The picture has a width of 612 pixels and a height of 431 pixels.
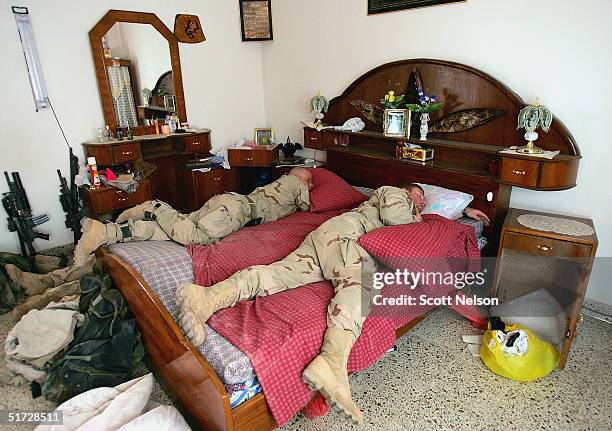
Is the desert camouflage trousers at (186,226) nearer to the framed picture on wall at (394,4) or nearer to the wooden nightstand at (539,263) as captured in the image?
the wooden nightstand at (539,263)

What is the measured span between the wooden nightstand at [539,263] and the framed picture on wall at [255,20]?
2853 millimetres

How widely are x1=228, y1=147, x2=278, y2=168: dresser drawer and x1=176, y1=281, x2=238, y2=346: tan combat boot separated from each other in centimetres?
215

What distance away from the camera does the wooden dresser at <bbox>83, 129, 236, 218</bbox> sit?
3.25 metres

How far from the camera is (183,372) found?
154cm

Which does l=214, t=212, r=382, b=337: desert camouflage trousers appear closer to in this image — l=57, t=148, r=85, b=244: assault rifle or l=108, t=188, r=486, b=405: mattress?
l=108, t=188, r=486, b=405: mattress

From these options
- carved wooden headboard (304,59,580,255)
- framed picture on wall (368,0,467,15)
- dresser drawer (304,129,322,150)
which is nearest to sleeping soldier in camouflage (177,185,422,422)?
carved wooden headboard (304,59,580,255)

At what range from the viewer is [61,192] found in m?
3.28

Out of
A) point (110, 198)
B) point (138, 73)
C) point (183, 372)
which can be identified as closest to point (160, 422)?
point (183, 372)

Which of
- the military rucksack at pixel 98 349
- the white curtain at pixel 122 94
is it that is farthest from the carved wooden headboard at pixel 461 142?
the military rucksack at pixel 98 349

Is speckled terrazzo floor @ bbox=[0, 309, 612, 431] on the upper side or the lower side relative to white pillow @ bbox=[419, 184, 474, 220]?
lower

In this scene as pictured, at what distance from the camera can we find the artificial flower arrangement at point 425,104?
2738mm

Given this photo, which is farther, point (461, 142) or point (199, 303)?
point (461, 142)

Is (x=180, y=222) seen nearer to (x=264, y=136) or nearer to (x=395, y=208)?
(x=395, y=208)

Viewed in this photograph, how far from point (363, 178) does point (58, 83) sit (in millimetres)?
2500
